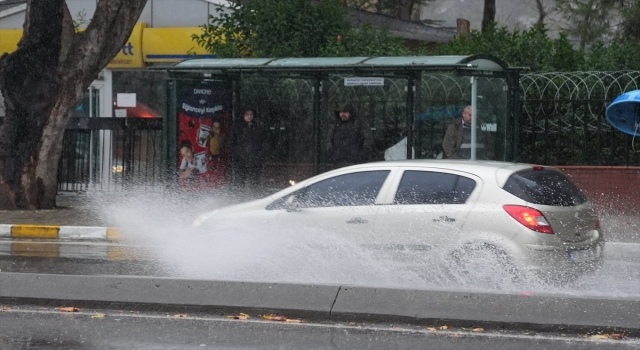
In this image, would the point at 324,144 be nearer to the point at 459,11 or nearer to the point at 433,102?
the point at 433,102

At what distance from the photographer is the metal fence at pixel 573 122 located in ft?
56.1

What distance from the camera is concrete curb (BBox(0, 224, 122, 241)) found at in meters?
15.0

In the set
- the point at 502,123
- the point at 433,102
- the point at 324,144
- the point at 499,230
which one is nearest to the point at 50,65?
the point at 324,144

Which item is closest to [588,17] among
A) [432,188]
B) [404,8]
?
[404,8]

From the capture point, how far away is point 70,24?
1686cm

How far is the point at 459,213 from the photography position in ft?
32.4

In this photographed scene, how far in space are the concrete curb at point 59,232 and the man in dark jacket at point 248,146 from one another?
3109 millimetres

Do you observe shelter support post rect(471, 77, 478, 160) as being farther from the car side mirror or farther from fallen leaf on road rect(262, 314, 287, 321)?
fallen leaf on road rect(262, 314, 287, 321)

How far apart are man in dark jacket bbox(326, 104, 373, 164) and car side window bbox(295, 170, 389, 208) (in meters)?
6.12

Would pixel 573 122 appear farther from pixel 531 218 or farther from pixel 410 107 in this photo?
pixel 531 218

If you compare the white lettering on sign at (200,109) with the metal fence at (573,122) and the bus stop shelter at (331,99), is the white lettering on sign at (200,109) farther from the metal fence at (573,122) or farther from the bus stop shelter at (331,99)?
the metal fence at (573,122)

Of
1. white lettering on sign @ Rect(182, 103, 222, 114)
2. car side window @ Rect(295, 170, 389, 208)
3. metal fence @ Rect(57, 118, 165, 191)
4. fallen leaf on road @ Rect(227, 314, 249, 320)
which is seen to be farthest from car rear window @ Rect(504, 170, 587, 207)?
metal fence @ Rect(57, 118, 165, 191)

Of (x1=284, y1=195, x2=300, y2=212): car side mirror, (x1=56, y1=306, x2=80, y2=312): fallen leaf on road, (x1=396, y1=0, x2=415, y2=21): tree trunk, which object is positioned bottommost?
(x1=56, y1=306, x2=80, y2=312): fallen leaf on road

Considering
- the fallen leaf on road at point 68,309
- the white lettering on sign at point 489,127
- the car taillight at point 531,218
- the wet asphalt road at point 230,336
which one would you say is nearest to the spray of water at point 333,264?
the car taillight at point 531,218
